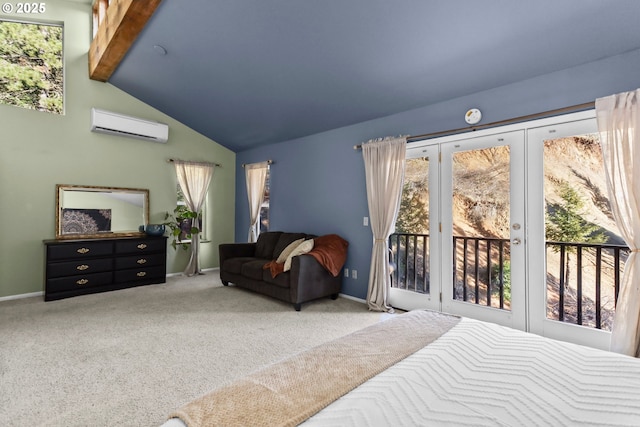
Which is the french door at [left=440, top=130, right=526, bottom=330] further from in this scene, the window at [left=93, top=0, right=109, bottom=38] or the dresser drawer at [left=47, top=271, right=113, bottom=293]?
the window at [left=93, top=0, right=109, bottom=38]

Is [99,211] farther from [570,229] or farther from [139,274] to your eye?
[570,229]

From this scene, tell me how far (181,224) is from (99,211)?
1.21m

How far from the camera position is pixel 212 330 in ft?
9.59

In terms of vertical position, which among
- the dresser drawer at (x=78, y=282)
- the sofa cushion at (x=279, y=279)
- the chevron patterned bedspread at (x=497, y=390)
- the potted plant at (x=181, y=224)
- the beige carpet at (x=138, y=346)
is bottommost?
the beige carpet at (x=138, y=346)

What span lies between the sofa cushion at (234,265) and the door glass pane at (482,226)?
110 inches

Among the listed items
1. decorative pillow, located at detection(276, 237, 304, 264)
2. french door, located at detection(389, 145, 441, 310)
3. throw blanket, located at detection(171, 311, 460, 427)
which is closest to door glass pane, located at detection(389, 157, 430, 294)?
french door, located at detection(389, 145, 441, 310)

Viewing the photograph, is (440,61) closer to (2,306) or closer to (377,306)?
(377,306)

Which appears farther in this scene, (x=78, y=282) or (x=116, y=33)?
(x=78, y=282)

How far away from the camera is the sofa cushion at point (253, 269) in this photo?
3949 mm

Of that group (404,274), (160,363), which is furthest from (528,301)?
(160,363)

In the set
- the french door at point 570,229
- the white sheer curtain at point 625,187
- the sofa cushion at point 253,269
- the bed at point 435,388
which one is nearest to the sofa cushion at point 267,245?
the sofa cushion at point 253,269

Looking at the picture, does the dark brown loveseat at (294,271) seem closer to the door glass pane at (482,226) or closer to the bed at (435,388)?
the door glass pane at (482,226)

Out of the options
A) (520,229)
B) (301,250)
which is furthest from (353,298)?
(520,229)

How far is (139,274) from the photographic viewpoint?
4.54m
